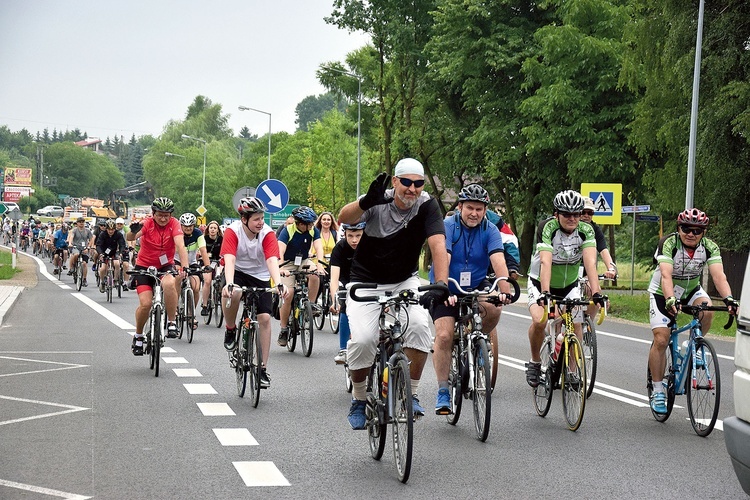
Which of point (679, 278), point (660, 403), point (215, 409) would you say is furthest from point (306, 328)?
point (679, 278)

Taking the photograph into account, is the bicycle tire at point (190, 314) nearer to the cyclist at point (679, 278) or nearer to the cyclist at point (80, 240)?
the cyclist at point (679, 278)

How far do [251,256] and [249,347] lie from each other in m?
1.00

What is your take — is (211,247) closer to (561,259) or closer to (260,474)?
(561,259)

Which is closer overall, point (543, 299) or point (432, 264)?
point (432, 264)

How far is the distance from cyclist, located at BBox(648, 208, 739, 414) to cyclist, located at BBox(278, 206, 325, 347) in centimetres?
656

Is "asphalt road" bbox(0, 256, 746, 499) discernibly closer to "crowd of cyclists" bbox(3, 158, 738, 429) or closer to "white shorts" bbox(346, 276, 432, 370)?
"crowd of cyclists" bbox(3, 158, 738, 429)

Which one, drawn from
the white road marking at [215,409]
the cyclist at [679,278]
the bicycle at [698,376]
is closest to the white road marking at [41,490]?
the white road marking at [215,409]

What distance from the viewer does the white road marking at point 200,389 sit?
36.3 feet

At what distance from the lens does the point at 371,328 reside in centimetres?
766

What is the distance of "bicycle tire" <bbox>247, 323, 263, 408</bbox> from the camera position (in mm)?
10141

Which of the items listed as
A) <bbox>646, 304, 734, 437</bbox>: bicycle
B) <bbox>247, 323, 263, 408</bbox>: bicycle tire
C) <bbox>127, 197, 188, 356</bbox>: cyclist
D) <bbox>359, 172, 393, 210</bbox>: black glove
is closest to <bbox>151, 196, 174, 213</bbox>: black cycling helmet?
<bbox>127, 197, 188, 356</bbox>: cyclist

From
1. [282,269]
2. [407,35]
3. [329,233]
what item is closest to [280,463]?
[282,269]

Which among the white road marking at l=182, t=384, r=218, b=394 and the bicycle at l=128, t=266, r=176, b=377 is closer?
the white road marking at l=182, t=384, r=218, b=394

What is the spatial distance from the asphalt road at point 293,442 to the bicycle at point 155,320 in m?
0.23
